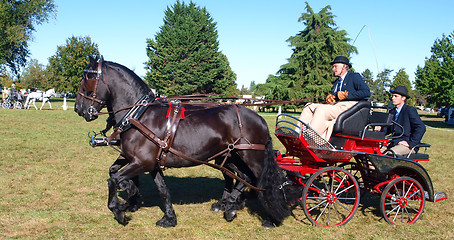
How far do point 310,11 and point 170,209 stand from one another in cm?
4518

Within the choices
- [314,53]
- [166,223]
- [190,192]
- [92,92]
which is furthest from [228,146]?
[314,53]

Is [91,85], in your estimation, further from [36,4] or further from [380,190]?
[36,4]

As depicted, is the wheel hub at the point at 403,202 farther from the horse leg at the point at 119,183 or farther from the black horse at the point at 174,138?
the horse leg at the point at 119,183

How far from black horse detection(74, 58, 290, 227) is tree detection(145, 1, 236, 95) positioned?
147 ft

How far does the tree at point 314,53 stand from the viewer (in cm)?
4419

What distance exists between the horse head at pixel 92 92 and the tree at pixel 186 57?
44.7 meters

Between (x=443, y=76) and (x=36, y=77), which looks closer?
(x=443, y=76)

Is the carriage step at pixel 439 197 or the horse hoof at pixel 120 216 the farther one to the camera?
the carriage step at pixel 439 197

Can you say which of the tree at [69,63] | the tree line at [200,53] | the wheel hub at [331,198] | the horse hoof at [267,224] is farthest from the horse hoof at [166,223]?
the tree at [69,63]

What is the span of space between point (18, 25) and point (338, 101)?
50.2 m

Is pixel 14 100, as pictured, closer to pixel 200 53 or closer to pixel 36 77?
pixel 200 53

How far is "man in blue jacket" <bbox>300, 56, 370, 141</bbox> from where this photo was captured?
604 cm

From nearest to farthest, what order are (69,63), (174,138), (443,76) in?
(174,138), (443,76), (69,63)

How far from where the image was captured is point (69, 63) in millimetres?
A: 65875
